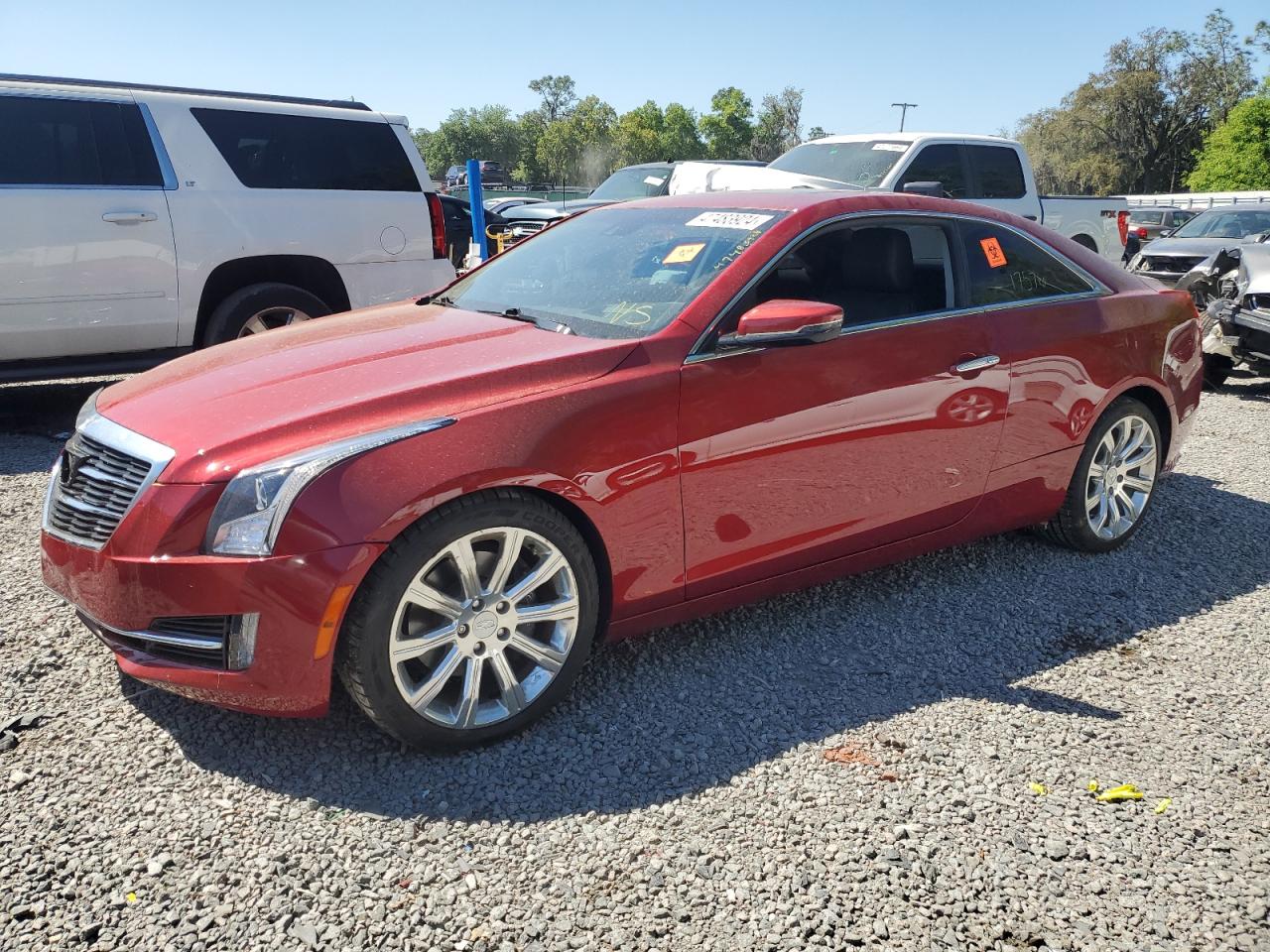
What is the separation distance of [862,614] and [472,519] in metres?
1.84

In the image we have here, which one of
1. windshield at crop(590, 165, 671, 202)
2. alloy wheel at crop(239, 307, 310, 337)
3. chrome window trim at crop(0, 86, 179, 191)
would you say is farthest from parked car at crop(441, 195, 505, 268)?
chrome window trim at crop(0, 86, 179, 191)

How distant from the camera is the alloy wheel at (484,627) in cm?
274

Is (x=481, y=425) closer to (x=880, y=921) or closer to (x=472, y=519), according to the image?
(x=472, y=519)

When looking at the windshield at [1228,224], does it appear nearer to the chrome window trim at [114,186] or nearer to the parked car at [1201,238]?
the parked car at [1201,238]

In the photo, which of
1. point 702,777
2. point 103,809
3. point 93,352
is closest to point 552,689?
point 702,777

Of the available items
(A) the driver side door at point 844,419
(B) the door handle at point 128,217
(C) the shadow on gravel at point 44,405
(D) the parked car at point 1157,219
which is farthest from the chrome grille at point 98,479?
(D) the parked car at point 1157,219

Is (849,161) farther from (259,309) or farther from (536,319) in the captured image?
(536,319)

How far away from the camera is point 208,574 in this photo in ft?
8.33

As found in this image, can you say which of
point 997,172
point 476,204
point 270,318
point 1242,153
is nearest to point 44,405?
point 270,318

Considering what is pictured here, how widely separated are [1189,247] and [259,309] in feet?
42.8

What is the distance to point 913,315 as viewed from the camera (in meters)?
3.72

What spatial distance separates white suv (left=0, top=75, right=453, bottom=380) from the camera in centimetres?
590

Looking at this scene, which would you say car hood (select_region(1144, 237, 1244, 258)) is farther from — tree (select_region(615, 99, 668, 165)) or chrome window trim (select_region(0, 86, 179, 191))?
tree (select_region(615, 99, 668, 165))

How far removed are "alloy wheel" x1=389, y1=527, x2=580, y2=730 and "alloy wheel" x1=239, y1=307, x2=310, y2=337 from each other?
4401 mm
